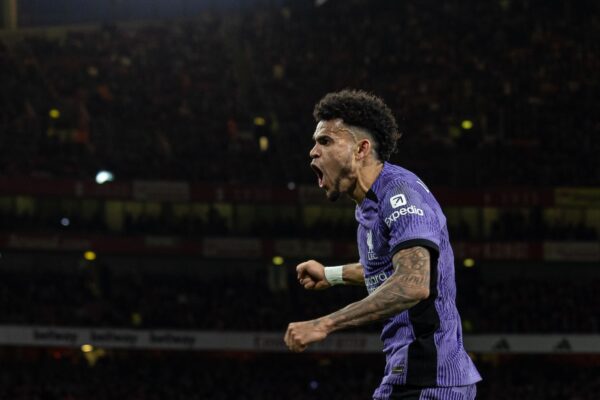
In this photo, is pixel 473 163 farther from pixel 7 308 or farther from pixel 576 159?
pixel 7 308

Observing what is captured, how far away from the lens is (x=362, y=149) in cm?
457

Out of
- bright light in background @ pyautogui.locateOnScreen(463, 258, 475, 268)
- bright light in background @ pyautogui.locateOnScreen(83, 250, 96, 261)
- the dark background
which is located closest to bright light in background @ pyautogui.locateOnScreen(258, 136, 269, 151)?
the dark background

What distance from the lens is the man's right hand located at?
5.44 m

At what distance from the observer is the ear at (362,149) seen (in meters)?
4.57

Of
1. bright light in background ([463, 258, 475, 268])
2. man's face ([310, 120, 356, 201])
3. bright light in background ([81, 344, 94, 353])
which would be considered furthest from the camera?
bright light in background ([463, 258, 475, 268])

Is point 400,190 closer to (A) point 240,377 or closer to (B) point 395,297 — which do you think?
(B) point 395,297

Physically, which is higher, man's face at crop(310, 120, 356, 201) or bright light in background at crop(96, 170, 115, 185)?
bright light in background at crop(96, 170, 115, 185)

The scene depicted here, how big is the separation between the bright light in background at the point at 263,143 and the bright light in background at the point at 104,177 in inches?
206

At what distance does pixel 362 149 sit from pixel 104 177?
29502mm

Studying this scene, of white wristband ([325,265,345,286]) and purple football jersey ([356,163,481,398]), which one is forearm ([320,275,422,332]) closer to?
purple football jersey ([356,163,481,398])

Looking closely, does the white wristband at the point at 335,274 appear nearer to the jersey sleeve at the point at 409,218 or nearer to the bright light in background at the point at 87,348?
the jersey sleeve at the point at 409,218

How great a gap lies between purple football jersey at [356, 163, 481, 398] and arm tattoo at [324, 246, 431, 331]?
122 millimetres

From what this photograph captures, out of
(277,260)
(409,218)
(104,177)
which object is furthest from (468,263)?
(409,218)

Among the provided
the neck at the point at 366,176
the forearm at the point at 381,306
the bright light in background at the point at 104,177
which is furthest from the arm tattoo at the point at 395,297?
the bright light in background at the point at 104,177
